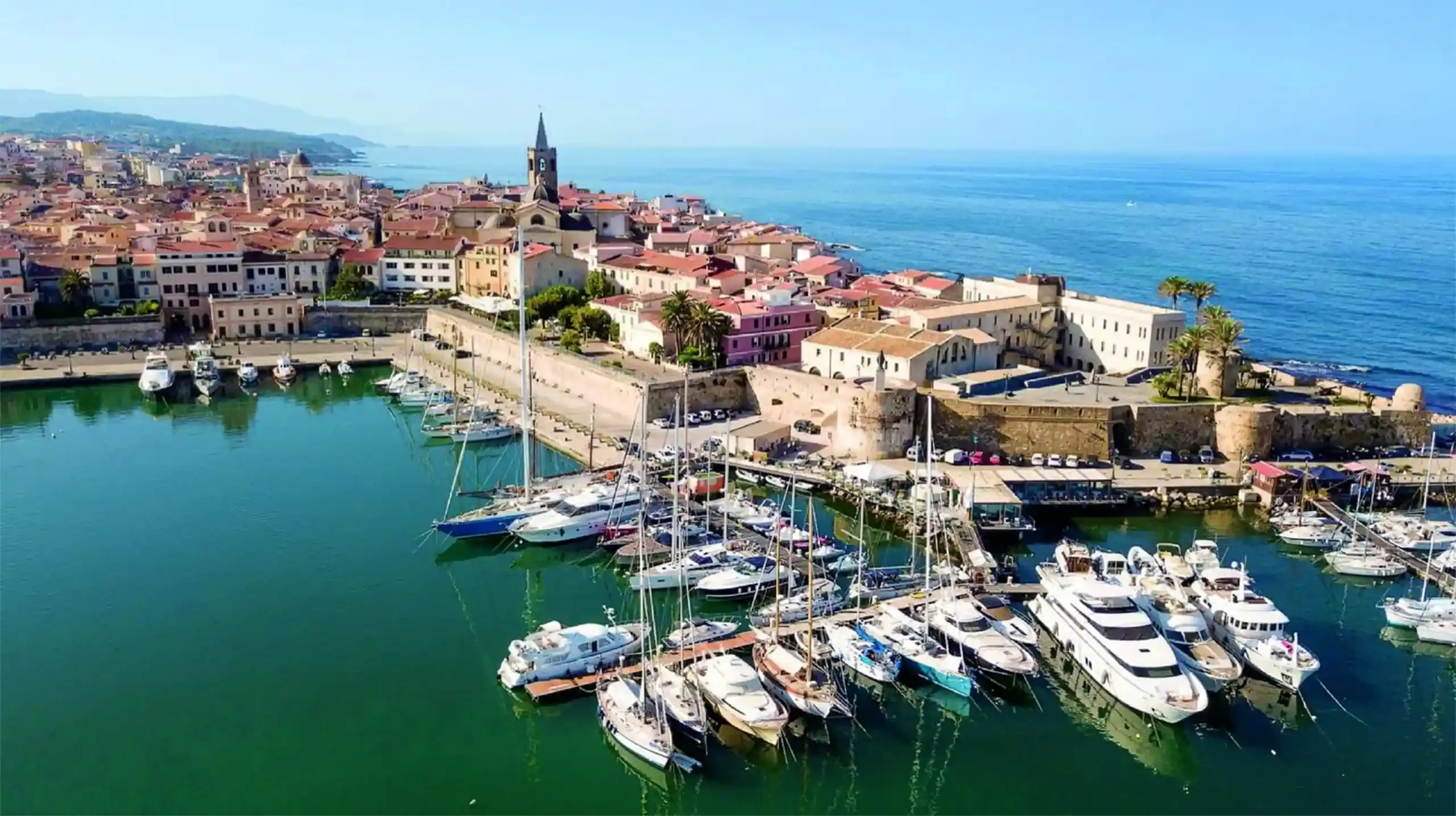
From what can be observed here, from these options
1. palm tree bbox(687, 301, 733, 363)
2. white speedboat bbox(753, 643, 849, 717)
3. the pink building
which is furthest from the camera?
the pink building

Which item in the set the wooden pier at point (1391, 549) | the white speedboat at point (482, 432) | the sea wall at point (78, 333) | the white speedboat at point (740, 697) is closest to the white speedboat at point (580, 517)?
the white speedboat at point (740, 697)

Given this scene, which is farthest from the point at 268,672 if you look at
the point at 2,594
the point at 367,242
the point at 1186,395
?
the point at 367,242

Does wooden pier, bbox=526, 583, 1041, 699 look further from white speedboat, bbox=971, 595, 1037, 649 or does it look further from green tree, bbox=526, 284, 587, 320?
green tree, bbox=526, 284, 587, 320

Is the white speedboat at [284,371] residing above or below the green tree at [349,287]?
below

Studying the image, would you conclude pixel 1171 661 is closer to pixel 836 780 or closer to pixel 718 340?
pixel 836 780

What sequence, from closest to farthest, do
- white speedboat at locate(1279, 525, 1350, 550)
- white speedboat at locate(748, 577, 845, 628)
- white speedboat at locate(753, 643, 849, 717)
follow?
white speedboat at locate(753, 643, 849, 717), white speedboat at locate(748, 577, 845, 628), white speedboat at locate(1279, 525, 1350, 550)

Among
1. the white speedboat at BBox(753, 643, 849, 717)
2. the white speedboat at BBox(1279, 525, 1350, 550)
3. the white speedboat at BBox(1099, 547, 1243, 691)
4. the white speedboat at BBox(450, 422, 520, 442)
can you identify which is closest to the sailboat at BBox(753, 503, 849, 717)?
the white speedboat at BBox(753, 643, 849, 717)

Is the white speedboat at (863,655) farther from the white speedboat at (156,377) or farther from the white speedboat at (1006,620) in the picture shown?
the white speedboat at (156,377)
